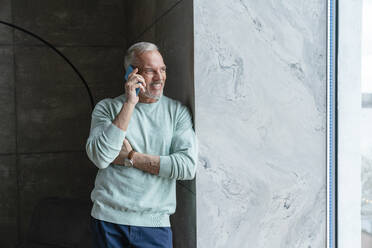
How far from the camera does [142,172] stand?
1971mm

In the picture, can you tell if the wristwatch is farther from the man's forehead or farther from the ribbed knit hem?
the man's forehead

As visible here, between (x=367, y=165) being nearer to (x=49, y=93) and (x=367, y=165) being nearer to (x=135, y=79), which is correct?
(x=135, y=79)

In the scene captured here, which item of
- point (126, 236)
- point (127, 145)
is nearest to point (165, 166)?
point (127, 145)

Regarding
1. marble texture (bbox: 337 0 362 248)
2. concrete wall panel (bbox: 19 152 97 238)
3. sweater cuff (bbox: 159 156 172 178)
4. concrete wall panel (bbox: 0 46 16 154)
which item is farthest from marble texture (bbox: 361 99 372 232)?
concrete wall panel (bbox: 0 46 16 154)

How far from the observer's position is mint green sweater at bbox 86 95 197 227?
1922 mm

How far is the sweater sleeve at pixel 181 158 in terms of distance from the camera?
1913 mm

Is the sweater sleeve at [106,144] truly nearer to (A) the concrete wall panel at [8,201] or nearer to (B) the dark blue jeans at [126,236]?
(B) the dark blue jeans at [126,236]

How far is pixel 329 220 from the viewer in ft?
7.75

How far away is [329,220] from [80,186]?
2130mm

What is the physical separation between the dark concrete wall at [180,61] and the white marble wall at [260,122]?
0.22ft

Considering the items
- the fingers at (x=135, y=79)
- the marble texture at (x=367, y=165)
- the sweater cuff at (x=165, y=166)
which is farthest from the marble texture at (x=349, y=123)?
the fingers at (x=135, y=79)

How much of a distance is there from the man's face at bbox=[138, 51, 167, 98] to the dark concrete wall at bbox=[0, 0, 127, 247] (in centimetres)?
178

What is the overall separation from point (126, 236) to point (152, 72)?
732mm

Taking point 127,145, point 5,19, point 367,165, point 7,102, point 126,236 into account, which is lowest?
point 126,236
